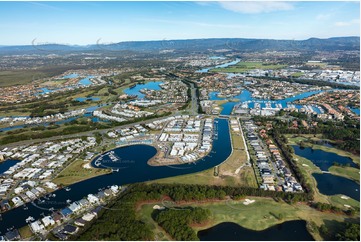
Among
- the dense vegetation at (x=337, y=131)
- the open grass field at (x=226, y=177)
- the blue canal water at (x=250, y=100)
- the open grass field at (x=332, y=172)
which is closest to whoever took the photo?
the open grass field at (x=332, y=172)

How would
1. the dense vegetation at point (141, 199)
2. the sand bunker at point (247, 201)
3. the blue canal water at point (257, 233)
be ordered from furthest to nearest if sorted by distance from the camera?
the sand bunker at point (247, 201) → the blue canal water at point (257, 233) → the dense vegetation at point (141, 199)

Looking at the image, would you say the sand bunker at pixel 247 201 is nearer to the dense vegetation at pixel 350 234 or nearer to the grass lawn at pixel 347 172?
the dense vegetation at pixel 350 234

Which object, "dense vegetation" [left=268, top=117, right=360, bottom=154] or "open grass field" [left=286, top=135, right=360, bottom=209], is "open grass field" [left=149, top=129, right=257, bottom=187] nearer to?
"open grass field" [left=286, top=135, right=360, bottom=209]

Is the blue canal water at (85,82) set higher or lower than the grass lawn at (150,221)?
higher

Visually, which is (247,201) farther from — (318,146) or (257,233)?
(318,146)

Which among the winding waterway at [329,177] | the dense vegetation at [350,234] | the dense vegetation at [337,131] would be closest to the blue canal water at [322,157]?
the winding waterway at [329,177]

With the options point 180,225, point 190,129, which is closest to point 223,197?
point 180,225

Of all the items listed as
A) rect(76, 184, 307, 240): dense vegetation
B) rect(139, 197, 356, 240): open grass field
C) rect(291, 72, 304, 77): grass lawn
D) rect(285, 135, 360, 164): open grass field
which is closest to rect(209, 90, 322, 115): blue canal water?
rect(285, 135, 360, 164): open grass field
